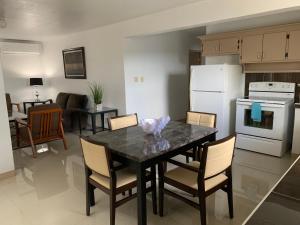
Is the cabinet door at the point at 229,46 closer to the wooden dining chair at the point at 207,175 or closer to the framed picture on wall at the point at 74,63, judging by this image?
the wooden dining chair at the point at 207,175

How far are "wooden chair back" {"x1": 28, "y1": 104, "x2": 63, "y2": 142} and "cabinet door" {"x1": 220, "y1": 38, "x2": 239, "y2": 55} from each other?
3232 mm

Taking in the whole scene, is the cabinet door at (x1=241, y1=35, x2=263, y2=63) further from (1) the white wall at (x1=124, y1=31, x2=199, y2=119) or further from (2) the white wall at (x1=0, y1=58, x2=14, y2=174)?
(2) the white wall at (x1=0, y1=58, x2=14, y2=174)

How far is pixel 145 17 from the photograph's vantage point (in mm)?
4090

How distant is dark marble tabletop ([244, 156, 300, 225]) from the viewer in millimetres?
880

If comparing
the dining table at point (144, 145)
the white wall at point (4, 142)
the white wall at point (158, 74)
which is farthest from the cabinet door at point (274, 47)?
the white wall at point (4, 142)

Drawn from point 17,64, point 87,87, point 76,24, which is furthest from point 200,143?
point 17,64

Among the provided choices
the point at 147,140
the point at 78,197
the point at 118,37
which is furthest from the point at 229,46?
the point at 78,197

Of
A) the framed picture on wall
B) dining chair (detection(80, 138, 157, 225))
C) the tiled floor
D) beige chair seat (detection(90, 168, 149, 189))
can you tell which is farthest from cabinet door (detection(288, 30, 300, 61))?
the framed picture on wall

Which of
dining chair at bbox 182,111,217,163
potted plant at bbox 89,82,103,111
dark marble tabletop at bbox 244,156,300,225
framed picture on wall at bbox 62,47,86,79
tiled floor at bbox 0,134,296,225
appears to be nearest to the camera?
dark marble tabletop at bbox 244,156,300,225

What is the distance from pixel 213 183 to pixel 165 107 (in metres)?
4.03

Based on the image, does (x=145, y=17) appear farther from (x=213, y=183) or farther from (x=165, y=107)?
(x=213, y=183)

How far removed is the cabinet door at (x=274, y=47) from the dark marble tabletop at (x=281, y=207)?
9.94ft

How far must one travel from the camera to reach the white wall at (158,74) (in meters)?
5.13

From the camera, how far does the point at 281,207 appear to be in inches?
37.9
